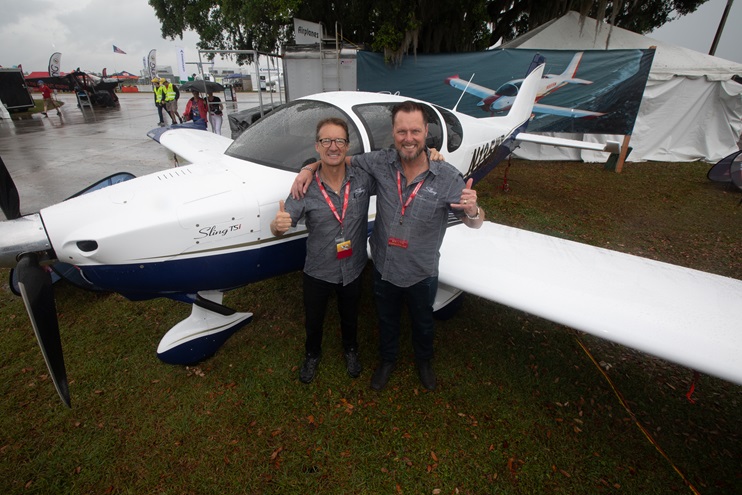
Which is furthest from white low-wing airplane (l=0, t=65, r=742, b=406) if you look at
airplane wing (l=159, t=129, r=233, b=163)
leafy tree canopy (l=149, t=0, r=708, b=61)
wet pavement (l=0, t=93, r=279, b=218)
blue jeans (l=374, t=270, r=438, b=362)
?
leafy tree canopy (l=149, t=0, r=708, b=61)

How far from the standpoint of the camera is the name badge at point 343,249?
2.14m

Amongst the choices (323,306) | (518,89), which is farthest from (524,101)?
(323,306)

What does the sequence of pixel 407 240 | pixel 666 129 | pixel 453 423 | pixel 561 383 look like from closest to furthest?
1. pixel 407 240
2. pixel 453 423
3. pixel 561 383
4. pixel 666 129

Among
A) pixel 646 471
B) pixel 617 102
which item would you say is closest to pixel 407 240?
pixel 646 471

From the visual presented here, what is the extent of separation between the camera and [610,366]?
10.0 ft

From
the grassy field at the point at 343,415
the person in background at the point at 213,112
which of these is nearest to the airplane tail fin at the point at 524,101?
the grassy field at the point at 343,415

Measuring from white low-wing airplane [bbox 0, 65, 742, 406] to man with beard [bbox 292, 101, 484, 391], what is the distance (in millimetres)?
537

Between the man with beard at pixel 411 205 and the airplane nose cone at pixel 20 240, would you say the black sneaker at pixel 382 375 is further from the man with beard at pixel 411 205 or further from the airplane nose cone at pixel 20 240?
the airplane nose cone at pixel 20 240

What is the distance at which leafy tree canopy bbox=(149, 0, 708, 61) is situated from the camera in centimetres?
855

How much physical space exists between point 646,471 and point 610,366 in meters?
0.98

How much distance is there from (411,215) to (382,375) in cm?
142

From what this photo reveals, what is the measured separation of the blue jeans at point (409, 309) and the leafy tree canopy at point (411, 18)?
321 inches

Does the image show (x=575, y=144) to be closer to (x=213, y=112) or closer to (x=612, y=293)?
(x=612, y=293)

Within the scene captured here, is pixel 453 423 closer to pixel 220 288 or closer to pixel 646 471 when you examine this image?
pixel 646 471
